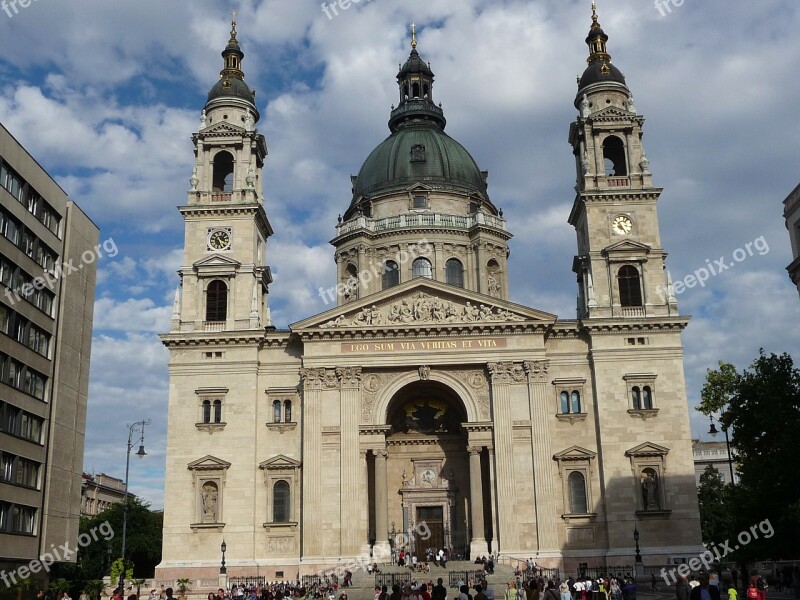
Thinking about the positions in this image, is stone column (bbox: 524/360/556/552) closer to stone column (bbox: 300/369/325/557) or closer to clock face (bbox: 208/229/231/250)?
stone column (bbox: 300/369/325/557)

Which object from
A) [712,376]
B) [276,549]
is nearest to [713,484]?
[712,376]

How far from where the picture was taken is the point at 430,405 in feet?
179

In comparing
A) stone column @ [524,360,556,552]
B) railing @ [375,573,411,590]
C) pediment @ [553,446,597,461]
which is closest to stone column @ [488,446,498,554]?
stone column @ [524,360,556,552]

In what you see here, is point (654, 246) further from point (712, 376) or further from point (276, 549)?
point (276, 549)

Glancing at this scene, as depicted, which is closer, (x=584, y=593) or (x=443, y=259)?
(x=584, y=593)

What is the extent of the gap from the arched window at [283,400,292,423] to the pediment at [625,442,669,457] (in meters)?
18.6

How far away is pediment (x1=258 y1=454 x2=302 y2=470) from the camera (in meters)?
49.6

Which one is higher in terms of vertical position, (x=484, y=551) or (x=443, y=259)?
(x=443, y=259)

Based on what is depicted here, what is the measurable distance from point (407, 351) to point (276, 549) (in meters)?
12.8

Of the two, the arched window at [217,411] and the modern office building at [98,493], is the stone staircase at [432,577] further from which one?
the modern office building at [98,493]

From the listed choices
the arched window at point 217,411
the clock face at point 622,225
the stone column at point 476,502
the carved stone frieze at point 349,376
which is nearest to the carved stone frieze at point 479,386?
the stone column at point 476,502

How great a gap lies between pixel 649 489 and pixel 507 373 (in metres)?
9.69

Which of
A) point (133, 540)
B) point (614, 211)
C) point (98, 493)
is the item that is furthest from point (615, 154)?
point (98, 493)

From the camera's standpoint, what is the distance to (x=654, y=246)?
174ft
